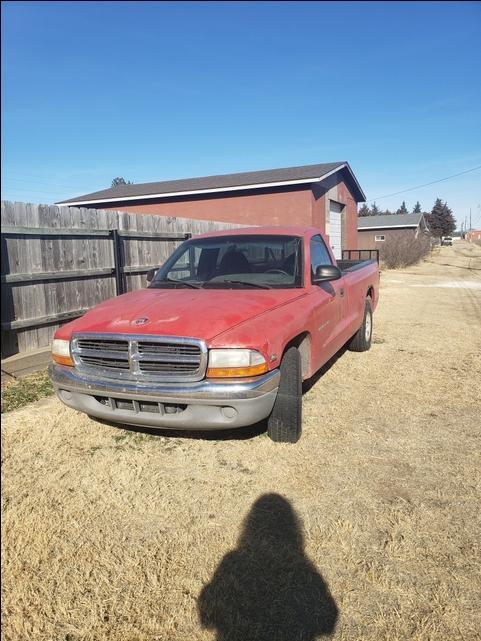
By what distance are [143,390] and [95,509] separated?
80 cm

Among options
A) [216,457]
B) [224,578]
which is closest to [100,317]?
[216,457]

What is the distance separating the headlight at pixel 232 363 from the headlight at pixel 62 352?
1219 millimetres

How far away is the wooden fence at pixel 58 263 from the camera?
603cm

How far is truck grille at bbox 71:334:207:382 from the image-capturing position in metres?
3.10

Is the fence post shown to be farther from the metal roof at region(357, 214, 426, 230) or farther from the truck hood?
the metal roof at region(357, 214, 426, 230)

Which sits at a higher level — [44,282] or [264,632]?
[44,282]

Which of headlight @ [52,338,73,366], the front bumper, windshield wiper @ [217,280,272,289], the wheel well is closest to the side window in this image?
windshield wiper @ [217,280,272,289]

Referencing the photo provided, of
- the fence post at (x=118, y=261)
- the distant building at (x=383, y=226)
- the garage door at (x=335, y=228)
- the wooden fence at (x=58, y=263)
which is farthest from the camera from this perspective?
the distant building at (x=383, y=226)

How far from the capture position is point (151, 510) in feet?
9.41

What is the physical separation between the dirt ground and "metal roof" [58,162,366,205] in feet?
49.7

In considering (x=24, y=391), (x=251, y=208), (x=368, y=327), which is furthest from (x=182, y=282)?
(x=251, y=208)

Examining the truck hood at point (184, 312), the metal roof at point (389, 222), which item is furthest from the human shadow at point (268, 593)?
the metal roof at point (389, 222)

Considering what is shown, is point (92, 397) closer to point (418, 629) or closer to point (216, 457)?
point (216, 457)

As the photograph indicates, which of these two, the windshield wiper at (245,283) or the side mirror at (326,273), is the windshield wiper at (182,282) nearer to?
the windshield wiper at (245,283)
